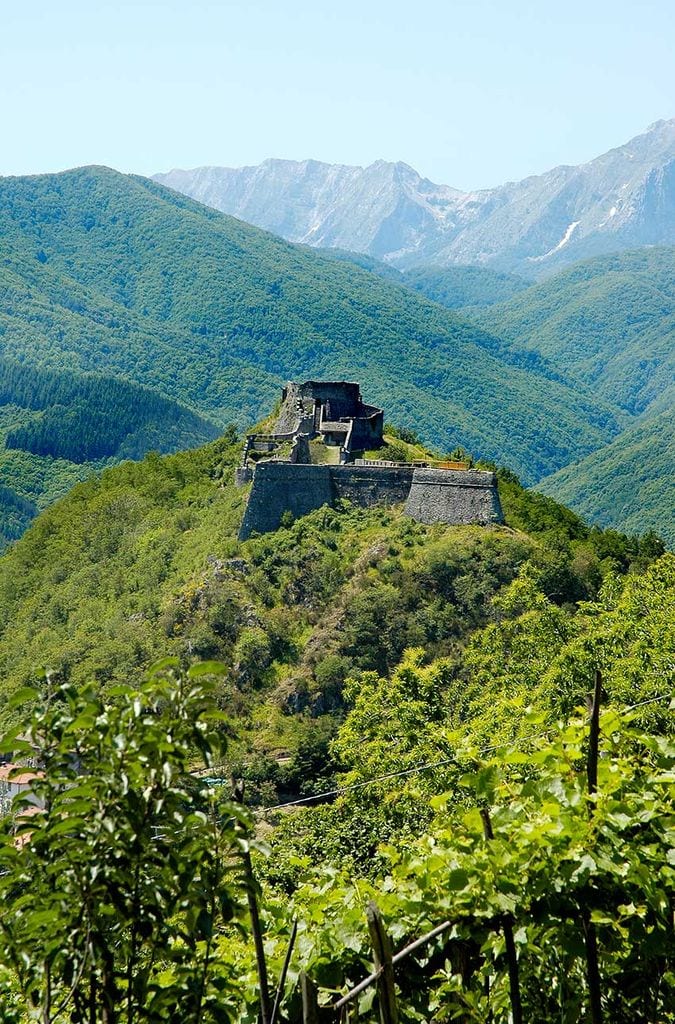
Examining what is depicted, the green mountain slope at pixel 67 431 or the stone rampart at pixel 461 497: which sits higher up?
the green mountain slope at pixel 67 431

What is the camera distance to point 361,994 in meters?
7.52

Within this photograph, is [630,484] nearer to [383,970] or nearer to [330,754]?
[330,754]

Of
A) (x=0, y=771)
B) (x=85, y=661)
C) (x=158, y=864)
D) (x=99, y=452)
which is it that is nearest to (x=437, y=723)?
(x=0, y=771)

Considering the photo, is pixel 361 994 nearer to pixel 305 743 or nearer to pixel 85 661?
pixel 305 743

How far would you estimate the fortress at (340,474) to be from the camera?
151ft

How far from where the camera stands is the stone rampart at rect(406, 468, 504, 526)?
4597 cm

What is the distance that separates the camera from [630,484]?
5925 inches

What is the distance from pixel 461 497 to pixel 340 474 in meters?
5.05

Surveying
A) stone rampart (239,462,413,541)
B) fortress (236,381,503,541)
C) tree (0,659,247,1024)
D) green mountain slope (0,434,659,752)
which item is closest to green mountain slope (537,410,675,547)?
fortress (236,381,503,541)

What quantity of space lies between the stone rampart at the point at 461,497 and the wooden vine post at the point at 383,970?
130ft

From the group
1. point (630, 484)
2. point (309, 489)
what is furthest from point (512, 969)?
point (630, 484)

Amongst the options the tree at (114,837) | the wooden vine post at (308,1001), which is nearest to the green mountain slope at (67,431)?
the wooden vine post at (308,1001)

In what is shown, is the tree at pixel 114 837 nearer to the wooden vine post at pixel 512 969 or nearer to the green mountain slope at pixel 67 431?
the wooden vine post at pixel 512 969

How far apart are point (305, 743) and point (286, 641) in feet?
18.2
